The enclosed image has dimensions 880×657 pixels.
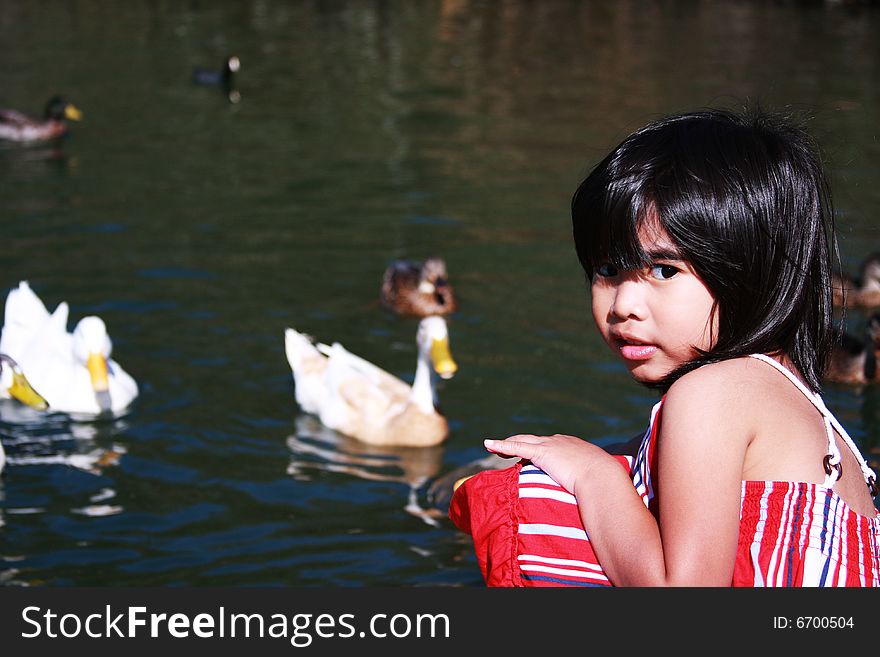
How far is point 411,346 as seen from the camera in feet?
25.9

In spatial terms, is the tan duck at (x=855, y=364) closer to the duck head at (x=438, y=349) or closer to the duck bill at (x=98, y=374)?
the duck head at (x=438, y=349)

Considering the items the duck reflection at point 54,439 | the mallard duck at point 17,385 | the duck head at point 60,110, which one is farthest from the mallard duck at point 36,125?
the mallard duck at point 17,385

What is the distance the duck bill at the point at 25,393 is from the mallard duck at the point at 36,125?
23.7ft

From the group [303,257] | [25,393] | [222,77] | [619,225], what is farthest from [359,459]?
[222,77]

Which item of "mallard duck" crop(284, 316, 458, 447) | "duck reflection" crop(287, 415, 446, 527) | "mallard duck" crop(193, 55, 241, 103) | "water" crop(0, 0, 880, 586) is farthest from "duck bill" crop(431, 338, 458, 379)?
"mallard duck" crop(193, 55, 241, 103)

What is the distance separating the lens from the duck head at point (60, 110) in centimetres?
1333

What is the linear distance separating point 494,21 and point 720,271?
2379cm

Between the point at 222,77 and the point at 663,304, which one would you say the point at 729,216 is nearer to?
the point at 663,304

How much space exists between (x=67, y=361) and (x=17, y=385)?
20.1 inches

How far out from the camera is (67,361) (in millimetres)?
6820

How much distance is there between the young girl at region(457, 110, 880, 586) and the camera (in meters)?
1.83

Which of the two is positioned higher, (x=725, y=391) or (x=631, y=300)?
(x=631, y=300)

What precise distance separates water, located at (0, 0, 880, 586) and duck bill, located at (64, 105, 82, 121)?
14cm

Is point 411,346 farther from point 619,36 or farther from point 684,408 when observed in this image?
point 619,36
